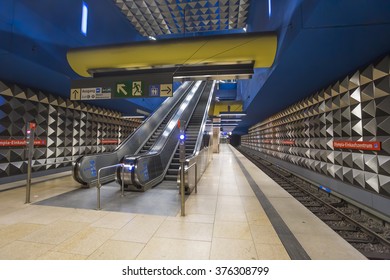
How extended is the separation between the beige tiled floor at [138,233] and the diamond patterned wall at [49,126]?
1.86m

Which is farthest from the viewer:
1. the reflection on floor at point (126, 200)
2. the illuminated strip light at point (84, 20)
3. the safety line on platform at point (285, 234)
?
the illuminated strip light at point (84, 20)

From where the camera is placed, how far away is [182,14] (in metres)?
7.42

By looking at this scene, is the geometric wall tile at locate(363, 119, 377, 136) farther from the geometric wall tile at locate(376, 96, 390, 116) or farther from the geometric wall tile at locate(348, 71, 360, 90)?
the geometric wall tile at locate(348, 71, 360, 90)

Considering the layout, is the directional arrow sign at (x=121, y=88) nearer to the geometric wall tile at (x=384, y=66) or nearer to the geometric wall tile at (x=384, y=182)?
the geometric wall tile at (x=384, y=66)

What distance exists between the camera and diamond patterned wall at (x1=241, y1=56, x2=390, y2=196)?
3797mm

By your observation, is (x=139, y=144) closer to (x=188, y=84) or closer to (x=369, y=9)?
(x=369, y=9)

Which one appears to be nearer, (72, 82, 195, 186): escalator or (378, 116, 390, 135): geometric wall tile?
(378, 116, 390, 135): geometric wall tile

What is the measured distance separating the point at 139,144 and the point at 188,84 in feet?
30.2

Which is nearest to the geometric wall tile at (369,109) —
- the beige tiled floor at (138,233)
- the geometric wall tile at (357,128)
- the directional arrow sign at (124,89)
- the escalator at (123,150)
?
the geometric wall tile at (357,128)

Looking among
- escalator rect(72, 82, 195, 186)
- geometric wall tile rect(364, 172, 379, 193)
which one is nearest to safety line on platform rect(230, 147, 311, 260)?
geometric wall tile rect(364, 172, 379, 193)

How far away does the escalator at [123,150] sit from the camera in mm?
5047

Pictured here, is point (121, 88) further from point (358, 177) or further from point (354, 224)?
point (358, 177)

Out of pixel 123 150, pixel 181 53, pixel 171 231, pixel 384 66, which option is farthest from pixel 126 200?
pixel 384 66

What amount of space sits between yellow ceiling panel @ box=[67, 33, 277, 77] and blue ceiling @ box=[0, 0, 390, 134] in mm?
369
